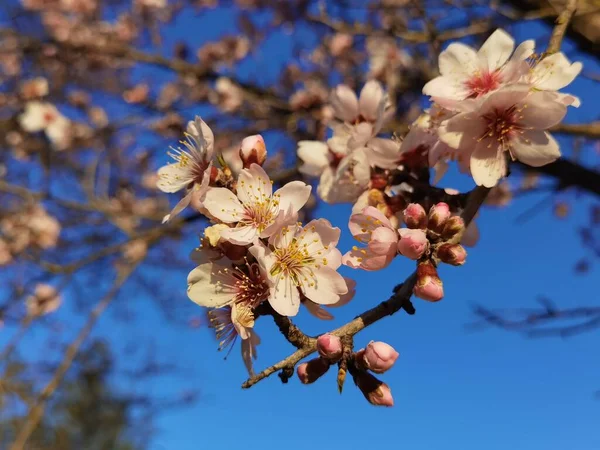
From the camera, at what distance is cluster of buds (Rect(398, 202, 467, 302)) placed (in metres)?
0.76

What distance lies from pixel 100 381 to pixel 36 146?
13.1 meters

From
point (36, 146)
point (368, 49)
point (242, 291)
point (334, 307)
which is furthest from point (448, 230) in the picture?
point (36, 146)

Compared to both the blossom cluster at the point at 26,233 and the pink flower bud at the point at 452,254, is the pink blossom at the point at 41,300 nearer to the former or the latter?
the blossom cluster at the point at 26,233

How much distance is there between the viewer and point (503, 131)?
3.14 ft

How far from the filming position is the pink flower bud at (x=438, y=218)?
2.73ft

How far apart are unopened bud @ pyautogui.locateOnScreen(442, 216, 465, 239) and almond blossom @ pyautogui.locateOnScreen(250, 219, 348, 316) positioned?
A: 195mm

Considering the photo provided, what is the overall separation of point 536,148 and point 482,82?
189 mm

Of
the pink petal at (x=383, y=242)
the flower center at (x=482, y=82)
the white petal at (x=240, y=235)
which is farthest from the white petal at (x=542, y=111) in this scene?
the white petal at (x=240, y=235)

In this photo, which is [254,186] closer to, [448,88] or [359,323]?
[359,323]

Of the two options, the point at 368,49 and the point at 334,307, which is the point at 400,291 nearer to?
the point at 334,307

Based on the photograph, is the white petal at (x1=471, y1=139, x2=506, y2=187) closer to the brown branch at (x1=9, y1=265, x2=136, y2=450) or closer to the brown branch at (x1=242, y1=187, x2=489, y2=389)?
the brown branch at (x1=242, y1=187, x2=489, y2=389)

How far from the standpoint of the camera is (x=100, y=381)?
15414 millimetres

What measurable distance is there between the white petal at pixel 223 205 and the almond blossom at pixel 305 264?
3.5 inches

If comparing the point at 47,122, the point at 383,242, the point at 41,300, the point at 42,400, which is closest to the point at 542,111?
the point at 383,242
